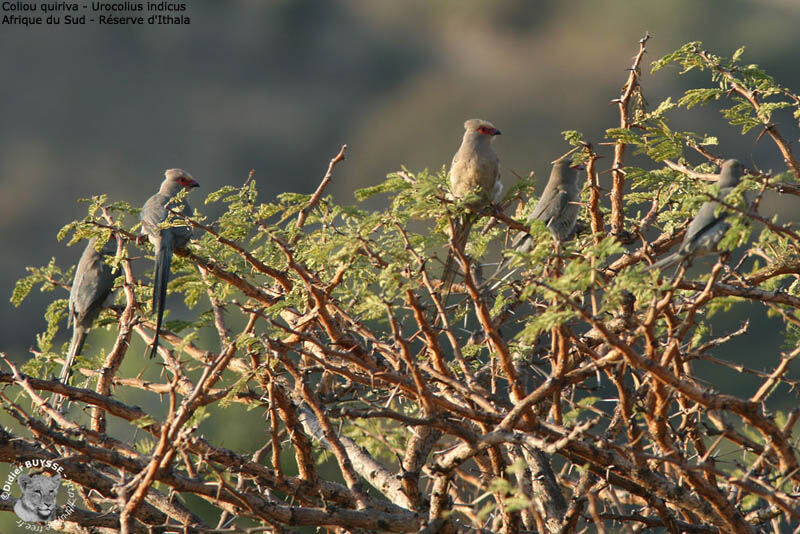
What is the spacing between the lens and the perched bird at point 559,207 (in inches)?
201

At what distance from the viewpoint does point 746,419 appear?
2.74 metres

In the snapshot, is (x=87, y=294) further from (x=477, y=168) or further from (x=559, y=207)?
(x=559, y=207)

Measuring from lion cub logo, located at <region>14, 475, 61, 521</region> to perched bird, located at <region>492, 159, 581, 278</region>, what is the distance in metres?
2.83

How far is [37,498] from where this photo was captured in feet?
10.8

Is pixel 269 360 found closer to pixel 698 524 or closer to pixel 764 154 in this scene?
pixel 698 524

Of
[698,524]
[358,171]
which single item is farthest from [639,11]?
[698,524]

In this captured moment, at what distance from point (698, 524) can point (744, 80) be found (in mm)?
2235

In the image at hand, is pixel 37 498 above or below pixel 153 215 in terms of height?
below

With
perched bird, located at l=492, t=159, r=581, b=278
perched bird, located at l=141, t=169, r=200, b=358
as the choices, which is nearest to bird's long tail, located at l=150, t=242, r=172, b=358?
perched bird, located at l=141, t=169, r=200, b=358

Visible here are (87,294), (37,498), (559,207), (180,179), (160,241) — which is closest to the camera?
(37,498)
